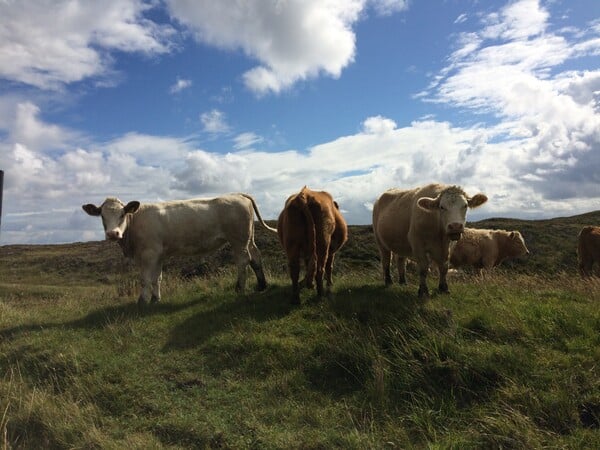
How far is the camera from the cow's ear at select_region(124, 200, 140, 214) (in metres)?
11.8

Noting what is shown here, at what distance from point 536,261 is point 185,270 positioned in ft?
69.8

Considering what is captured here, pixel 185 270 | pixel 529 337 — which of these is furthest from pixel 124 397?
pixel 185 270

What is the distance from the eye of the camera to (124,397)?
6.87m

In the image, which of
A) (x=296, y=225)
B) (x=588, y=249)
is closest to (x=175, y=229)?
(x=296, y=225)

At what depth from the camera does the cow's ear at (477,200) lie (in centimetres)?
958

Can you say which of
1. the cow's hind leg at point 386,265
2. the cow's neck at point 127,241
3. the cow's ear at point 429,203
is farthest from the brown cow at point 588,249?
the cow's neck at point 127,241

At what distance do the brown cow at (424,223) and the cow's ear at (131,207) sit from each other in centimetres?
585

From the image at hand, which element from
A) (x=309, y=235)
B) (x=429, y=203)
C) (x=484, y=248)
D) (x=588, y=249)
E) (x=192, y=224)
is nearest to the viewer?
(x=429, y=203)

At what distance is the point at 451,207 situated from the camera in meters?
8.82

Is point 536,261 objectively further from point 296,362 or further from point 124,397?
point 124,397

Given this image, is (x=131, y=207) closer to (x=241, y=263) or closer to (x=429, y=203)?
(x=241, y=263)

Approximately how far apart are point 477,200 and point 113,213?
8.13 metres

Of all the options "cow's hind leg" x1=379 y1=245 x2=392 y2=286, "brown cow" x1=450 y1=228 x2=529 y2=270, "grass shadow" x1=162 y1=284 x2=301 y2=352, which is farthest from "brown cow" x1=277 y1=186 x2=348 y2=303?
"brown cow" x1=450 y1=228 x2=529 y2=270

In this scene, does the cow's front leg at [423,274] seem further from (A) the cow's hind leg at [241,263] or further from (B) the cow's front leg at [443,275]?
(A) the cow's hind leg at [241,263]
